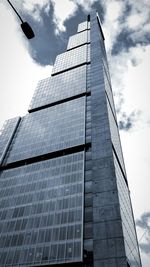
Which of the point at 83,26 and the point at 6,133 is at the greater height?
the point at 83,26

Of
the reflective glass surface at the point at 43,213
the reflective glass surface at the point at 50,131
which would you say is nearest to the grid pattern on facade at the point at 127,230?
the reflective glass surface at the point at 43,213

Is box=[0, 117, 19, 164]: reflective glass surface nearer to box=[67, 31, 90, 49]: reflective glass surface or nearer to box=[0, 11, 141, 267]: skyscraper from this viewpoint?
box=[0, 11, 141, 267]: skyscraper

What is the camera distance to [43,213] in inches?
1895

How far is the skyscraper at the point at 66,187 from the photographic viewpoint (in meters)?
39.7

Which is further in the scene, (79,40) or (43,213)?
(79,40)

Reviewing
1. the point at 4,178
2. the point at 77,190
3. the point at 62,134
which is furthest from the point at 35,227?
the point at 62,134

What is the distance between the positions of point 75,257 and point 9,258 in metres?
13.0

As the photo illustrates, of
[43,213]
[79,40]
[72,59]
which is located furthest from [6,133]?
[79,40]

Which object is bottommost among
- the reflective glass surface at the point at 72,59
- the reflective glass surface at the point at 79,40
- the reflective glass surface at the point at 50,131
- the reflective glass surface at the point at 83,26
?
the reflective glass surface at the point at 50,131

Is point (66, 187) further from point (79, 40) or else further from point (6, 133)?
point (79, 40)

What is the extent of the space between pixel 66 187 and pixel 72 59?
7579 centimetres

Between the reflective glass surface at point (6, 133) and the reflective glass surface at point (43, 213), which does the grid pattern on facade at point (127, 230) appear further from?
the reflective glass surface at point (6, 133)

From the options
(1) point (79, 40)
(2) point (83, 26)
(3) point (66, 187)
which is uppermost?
(2) point (83, 26)

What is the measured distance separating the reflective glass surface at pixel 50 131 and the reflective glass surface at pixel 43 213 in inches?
250
